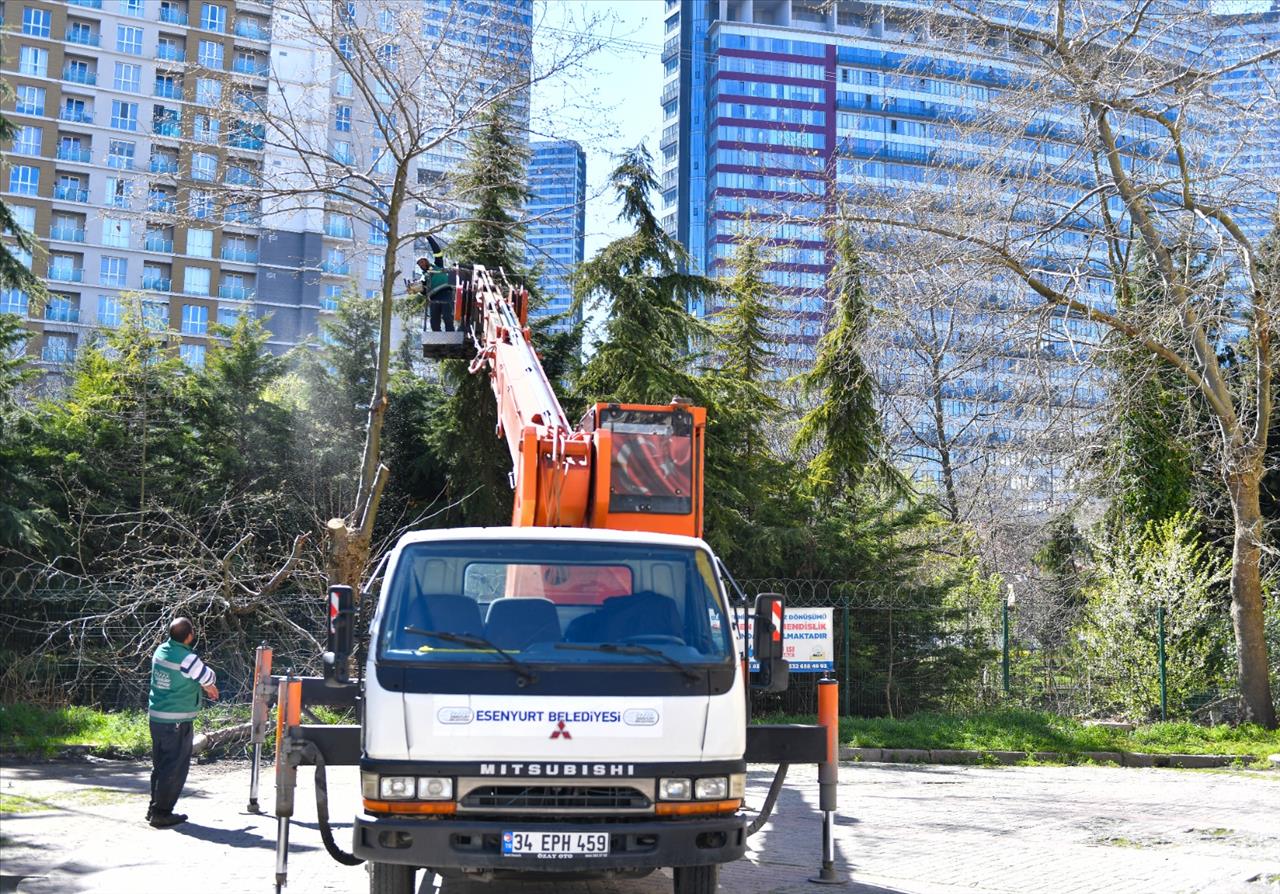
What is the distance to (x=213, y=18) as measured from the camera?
236 ft

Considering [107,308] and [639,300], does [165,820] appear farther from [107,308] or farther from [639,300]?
[107,308]

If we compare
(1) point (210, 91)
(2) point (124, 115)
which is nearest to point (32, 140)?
(2) point (124, 115)

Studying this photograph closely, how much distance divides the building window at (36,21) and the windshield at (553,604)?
73.6m

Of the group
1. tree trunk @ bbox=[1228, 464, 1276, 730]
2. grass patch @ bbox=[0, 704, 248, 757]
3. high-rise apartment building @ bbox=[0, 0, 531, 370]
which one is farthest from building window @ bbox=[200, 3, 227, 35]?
tree trunk @ bbox=[1228, 464, 1276, 730]

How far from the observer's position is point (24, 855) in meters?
8.20

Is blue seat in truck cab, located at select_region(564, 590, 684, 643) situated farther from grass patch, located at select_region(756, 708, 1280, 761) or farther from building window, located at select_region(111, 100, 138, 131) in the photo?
building window, located at select_region(111, 100, 138, 131)

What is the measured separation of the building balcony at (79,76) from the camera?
69.6 meters

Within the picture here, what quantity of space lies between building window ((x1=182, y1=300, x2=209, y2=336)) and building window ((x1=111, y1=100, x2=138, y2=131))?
35.9 ft

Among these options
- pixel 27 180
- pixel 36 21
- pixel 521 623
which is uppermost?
pixel 36 21

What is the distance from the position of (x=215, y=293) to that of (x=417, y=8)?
58918mm

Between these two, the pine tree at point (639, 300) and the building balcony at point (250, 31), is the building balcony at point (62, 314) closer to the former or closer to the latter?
the building balcony at point (250, 31)

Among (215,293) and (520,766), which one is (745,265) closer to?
(520,766)

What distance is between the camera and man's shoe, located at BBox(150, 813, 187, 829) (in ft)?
32.9

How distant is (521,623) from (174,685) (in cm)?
519
